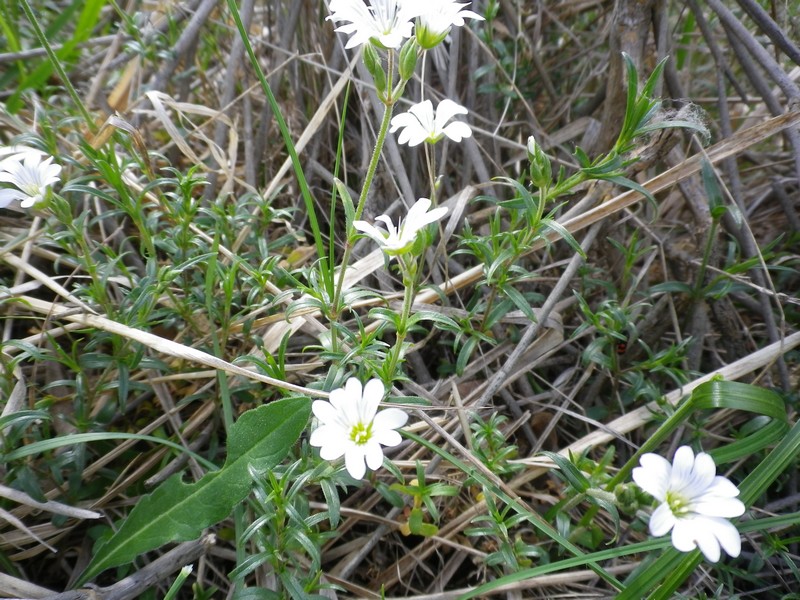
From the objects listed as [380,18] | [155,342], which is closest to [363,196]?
[380,18]

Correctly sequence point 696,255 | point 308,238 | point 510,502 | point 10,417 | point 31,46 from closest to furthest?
point 510,502 → point 10,417 → point 696,255 → point 308,238 → point 31,46

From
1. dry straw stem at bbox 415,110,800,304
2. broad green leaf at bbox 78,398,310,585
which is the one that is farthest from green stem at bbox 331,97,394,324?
dry straw stem at bbox 415,110,800,304

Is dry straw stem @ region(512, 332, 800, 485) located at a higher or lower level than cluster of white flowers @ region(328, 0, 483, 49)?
lower

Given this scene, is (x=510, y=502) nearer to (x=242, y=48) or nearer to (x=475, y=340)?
(x=475, y=340)

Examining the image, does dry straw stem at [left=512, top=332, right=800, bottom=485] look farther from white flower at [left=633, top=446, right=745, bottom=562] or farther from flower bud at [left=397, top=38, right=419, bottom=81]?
flower bud at [left=397, top=38, right=419, bottom=81]

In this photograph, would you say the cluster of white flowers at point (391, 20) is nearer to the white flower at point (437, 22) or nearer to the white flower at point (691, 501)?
the white flower at point (437, 22)

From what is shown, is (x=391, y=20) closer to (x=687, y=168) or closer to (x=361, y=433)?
(x=361, y=433)

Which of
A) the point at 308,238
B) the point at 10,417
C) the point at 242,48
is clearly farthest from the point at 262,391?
the point at 242,48
